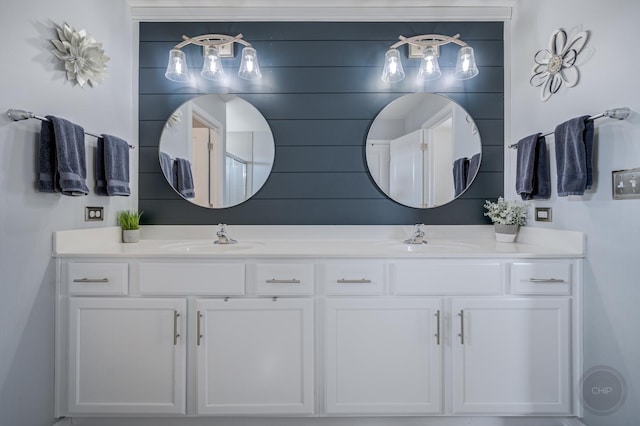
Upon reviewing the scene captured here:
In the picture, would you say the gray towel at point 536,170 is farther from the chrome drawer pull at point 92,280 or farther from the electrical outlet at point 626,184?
the chrome drawer pull at point 92,280

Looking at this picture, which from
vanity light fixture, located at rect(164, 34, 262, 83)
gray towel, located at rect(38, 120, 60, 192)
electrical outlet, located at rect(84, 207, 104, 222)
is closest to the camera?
gray towel, located at rect(38, 120, 60, 192)

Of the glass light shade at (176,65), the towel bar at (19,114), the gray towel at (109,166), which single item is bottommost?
the gray towel at (109,166)

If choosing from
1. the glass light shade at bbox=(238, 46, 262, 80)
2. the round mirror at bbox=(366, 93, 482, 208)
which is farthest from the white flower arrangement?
the glass light shade at bbox=(238, 46, 262, 80)

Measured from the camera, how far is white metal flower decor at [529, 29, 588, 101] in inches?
61.2

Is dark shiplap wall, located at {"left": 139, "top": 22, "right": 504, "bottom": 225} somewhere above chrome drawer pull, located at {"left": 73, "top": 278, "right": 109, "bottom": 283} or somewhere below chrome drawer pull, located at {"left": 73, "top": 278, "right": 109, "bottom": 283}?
above

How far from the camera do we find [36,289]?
4.66 ft

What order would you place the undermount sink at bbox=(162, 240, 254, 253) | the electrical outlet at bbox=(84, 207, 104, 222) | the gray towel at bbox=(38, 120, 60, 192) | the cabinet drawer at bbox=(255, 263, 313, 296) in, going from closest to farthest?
the gray towel at bbox=(38, 120, 60, 192) → the cabinet drawer at bbox=(255, 263, 313, 296) → the electrical outlet at bbox=(84, 207, 104, 222) → the undermount sink at bbox=(162, 240, 254, 253)

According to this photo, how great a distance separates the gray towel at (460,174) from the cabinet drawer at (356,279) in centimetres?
92

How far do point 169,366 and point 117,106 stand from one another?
157 cm

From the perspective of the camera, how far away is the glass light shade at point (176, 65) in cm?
197

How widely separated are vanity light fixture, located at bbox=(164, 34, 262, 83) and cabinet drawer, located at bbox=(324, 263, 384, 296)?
141 cm

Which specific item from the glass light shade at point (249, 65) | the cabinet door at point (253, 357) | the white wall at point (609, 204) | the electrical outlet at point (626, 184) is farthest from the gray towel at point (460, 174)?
the glass light shade at point (249, 65)

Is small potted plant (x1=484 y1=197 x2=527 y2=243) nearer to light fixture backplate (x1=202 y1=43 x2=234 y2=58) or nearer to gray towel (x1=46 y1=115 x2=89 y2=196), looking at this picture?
light fixture backplate (x1=202 y1=43 x2=234 y2=58)

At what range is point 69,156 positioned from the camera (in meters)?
1.46
